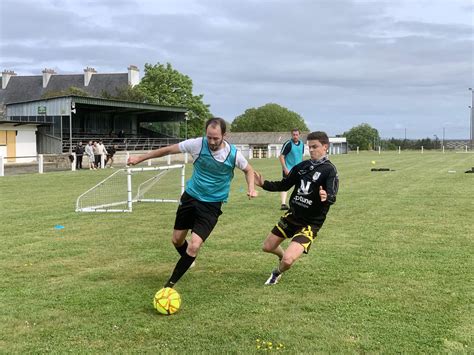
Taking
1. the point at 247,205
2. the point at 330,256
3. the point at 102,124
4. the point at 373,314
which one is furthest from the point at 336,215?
the point at 102,124

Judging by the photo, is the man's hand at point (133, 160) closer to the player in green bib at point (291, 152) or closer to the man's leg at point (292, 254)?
the man's leg at point (292, 254)

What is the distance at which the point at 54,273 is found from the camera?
732 centimetres

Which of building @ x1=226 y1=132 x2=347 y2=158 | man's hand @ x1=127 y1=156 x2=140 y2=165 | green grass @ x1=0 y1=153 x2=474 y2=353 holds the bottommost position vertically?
green grass @ x1=0 y1=153 x2=474 y2=353

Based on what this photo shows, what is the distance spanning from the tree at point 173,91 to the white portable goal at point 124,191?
55781 millimetres

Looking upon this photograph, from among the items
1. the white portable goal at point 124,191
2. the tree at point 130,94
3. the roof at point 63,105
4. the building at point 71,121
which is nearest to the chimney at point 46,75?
the building at point 71,121

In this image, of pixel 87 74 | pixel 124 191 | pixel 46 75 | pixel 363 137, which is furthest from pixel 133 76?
pixel 124 191

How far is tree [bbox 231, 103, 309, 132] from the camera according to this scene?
125938mm

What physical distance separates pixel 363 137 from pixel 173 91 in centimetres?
4306

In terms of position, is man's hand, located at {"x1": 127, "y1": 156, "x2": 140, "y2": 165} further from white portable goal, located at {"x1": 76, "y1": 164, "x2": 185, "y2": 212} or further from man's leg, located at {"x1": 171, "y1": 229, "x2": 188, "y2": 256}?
white portable goal, located at {"x1": 76, "y1": 164, "x2": 185, "y2": 212}

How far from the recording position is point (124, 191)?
15.3m

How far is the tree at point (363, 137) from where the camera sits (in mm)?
97875

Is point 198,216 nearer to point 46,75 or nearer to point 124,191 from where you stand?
point 124,191

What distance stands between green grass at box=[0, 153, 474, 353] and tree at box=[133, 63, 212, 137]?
6122cm

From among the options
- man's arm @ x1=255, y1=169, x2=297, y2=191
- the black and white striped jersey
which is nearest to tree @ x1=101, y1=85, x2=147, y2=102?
man's arm @ x1=255, y1=169, x2=297, y2=191
